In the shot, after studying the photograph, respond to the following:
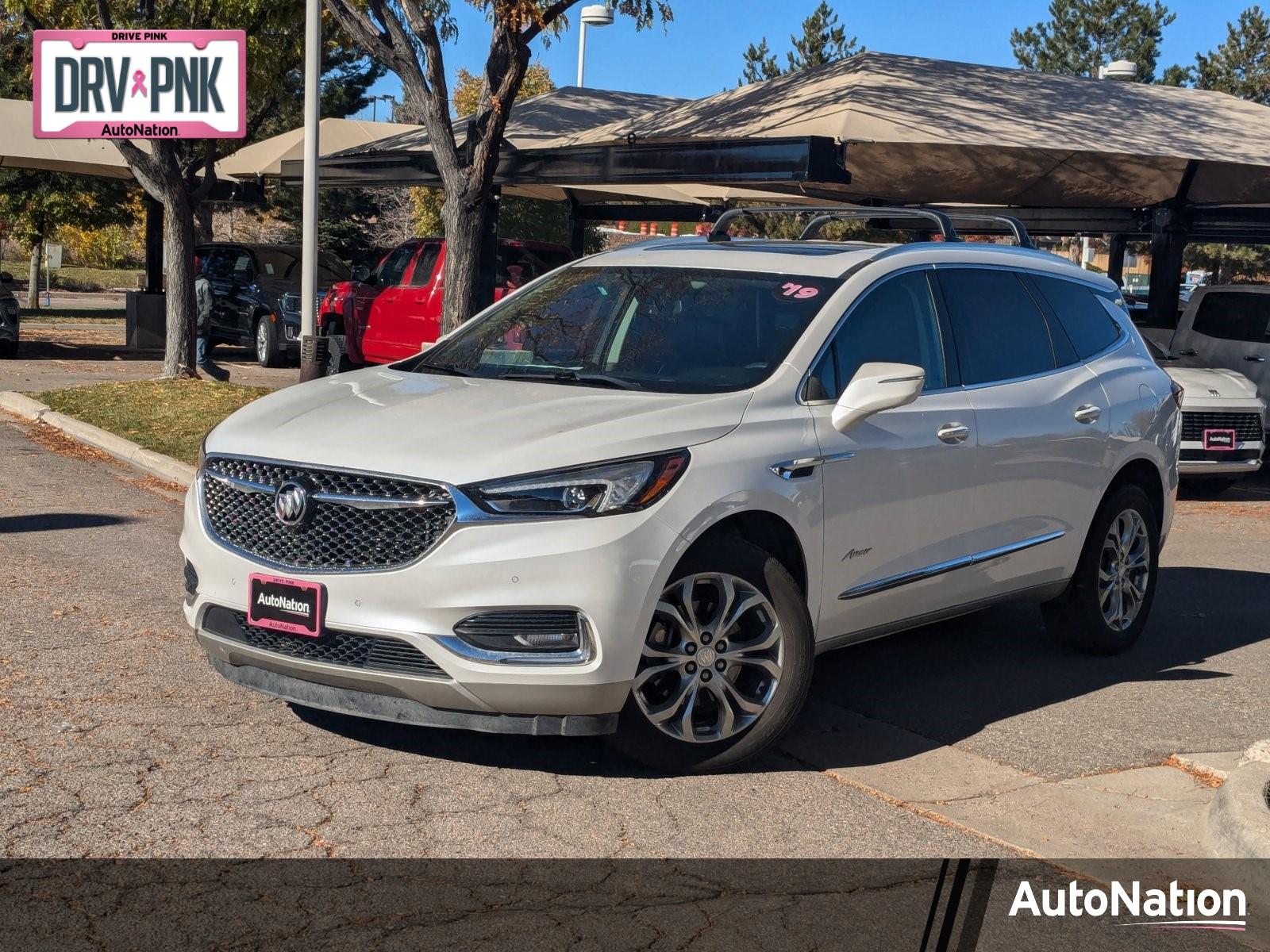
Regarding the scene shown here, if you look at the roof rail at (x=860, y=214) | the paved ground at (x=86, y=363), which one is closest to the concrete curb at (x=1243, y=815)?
the roof rail at (x=860, y=214)

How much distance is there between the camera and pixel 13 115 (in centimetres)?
2558

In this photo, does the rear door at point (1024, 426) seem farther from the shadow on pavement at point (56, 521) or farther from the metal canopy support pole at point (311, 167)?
the metal canopy support pole at point (311, 167)

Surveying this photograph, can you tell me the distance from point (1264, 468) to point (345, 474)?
13857mm

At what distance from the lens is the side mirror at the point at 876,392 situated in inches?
222

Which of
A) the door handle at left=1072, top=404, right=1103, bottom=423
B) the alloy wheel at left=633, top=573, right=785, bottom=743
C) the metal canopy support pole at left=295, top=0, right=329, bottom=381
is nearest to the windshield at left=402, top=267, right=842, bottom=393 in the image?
the alloy wheel at left=633, top=573, right=785, bottom=743

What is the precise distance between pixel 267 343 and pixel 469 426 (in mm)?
18927

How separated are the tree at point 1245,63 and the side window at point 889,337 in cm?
5579

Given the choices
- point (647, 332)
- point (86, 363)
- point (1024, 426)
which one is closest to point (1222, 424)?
point (1024, 426)

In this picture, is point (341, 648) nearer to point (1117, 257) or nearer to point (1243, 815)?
point (1243, 815)

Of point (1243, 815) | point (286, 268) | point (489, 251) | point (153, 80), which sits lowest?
point (1243, 815)

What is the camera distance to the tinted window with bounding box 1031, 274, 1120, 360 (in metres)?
7.41

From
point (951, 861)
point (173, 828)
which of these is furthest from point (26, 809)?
point (951, 861)

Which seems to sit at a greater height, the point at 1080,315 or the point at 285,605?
the point at 1080,315

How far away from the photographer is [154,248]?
2786 centimetres
